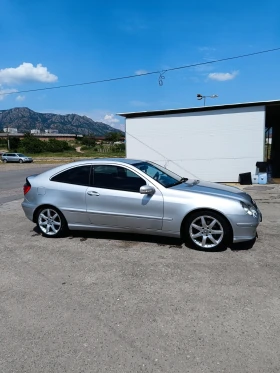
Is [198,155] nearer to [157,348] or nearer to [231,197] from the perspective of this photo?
[231,197]

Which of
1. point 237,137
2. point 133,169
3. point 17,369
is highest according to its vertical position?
point 237,137

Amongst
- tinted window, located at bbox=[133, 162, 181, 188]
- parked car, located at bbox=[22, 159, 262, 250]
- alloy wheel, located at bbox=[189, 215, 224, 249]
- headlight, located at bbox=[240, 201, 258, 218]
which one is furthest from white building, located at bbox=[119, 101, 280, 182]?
alloy wheel, located at bbox=[189, 215, 224, 249]

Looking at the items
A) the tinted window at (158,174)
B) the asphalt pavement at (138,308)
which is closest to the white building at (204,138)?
the tinted window at (158,174)

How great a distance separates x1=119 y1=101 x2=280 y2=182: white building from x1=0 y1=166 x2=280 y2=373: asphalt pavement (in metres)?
9.67

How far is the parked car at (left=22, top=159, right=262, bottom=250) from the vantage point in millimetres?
4535

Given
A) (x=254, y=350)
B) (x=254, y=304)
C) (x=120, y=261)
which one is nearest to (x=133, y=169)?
(x=120, y=261)

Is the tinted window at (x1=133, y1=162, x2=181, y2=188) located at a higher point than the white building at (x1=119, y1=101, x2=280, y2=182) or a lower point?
lower

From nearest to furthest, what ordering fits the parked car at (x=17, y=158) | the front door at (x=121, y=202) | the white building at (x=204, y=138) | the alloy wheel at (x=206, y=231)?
the alloy wheel at (x=206, y=231)
the front door at (x=121, y=202)
the white building at (x=204, y=138)
the parked car at (x=17, y=158)

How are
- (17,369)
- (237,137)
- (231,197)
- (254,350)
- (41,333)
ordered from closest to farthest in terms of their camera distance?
(17,369) < (254,350) < (41,333) < (231,197) < (237,137)

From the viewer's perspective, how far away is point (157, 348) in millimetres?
2457

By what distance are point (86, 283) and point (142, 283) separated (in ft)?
2.25

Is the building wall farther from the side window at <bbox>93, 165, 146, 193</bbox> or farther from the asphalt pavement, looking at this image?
the side window at <bbox>93, 165, 146, 193</bbox>

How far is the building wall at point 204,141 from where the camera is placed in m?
13.8

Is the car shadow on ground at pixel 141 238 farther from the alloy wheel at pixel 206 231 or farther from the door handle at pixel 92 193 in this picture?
the door handle at pixel 92 193
